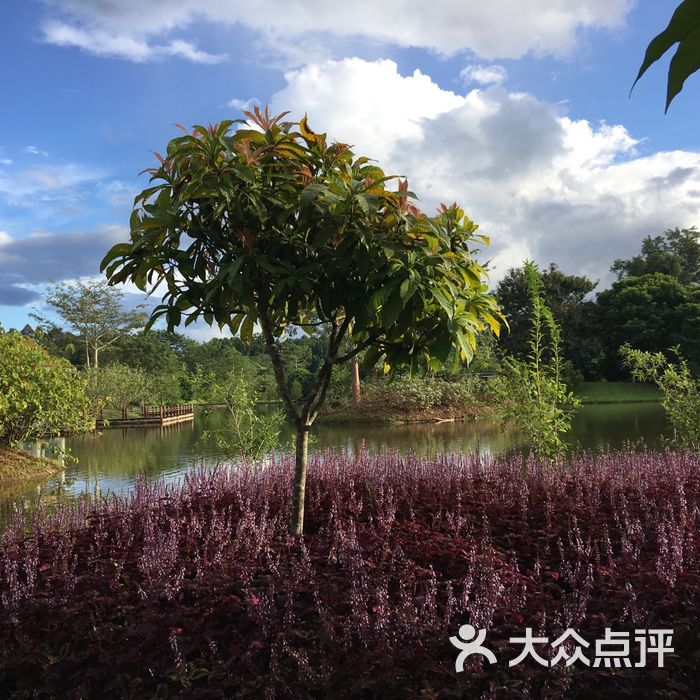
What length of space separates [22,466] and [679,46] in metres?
13.5

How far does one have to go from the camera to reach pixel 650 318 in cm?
3584

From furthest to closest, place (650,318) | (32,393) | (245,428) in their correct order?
(650,318) → (32,393) → (245,428)

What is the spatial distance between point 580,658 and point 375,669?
0.71 m

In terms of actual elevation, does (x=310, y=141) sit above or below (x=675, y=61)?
above

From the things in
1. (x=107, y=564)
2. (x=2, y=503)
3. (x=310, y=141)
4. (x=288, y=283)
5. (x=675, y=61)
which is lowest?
(x=2, y=503)

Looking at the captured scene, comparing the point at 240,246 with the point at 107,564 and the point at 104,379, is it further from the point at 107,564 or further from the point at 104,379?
the point at 104,379

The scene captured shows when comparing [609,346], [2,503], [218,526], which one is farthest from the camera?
[609,346]

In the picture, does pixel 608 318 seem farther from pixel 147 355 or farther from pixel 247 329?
pixel 247 329

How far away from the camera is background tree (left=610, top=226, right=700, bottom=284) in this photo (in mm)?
44188

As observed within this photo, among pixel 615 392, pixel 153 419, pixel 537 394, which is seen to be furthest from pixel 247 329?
pixel 615 392

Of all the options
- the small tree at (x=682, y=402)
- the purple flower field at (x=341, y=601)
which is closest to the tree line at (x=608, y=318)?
the small tree at (x=682, y=402)

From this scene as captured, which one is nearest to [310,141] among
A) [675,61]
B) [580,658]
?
[580,658]

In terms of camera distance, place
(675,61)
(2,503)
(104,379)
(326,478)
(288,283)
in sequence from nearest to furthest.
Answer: (675,61), (288,283), (326,478), (2,503), (104,379)

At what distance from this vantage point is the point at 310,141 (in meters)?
3.31
